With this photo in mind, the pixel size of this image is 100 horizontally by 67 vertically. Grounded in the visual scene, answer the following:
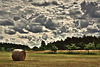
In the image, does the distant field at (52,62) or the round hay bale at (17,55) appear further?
the round hay bale at (17,55)

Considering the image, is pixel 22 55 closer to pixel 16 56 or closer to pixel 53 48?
pixel 16 56

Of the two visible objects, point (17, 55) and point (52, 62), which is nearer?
point (52, 62)

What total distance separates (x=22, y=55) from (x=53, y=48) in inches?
2759

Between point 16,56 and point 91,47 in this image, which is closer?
point 16,56

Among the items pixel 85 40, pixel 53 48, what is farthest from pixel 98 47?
pixel 85 40

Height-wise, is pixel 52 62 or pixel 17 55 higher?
pixel 17 55

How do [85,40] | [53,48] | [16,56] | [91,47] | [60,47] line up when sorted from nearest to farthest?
[16,56] → [91,47] → [53,48] → [60,47] → [85,40]

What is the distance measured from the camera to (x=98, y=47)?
13000 centimetres

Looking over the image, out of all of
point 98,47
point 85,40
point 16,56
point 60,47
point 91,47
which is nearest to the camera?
point 16,56

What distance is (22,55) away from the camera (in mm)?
37844

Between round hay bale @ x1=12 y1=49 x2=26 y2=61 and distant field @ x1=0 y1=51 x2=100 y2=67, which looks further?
round hay bale @ x1=12 y1=49 x2=26 y2=61

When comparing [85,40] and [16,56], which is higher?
[16,56]

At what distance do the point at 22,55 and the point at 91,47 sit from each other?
61923 mm

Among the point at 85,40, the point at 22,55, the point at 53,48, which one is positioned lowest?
the point at 85,40
